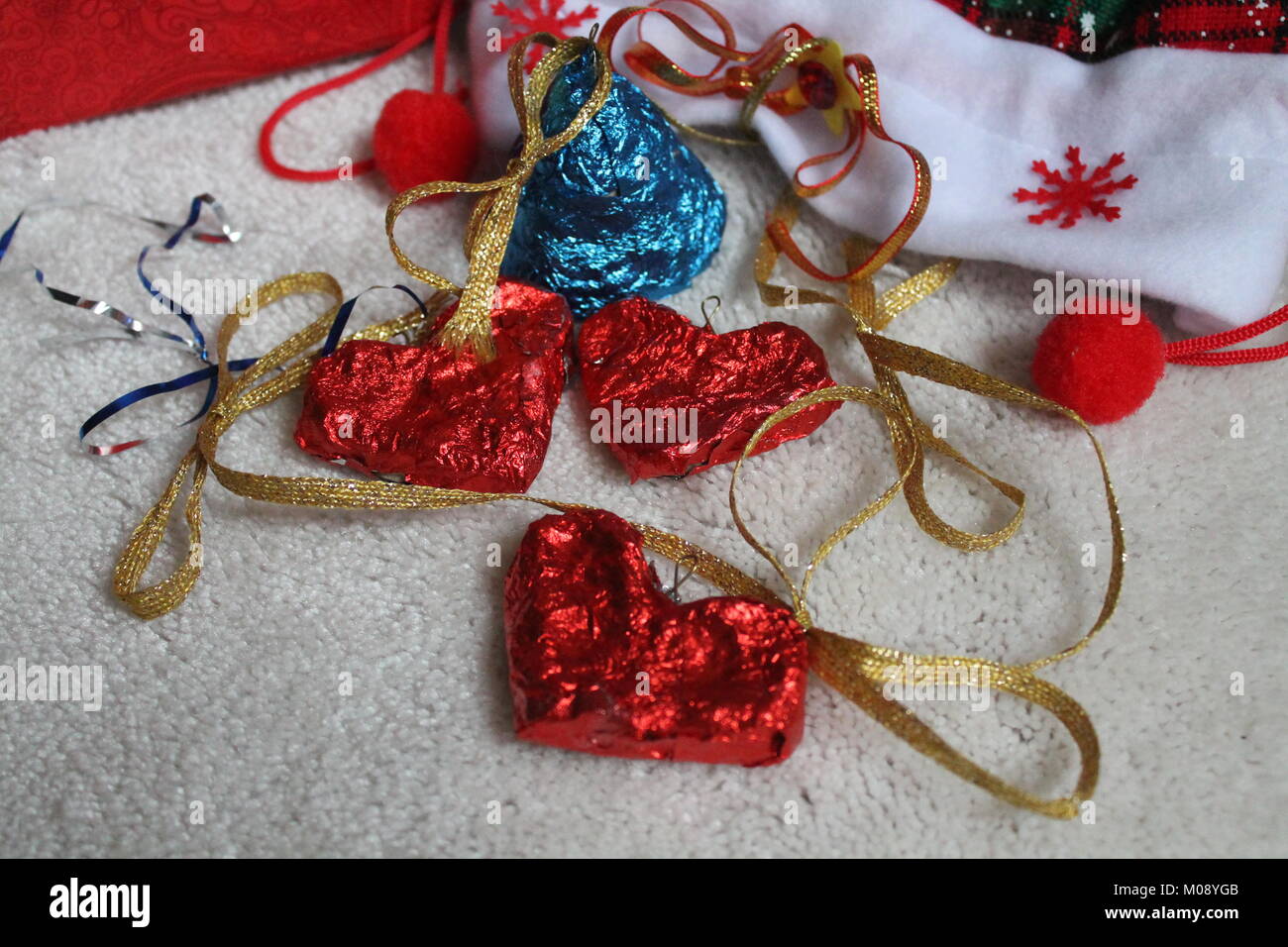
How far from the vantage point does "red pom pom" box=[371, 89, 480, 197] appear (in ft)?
2.89

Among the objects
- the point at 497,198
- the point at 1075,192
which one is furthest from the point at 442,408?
the point at 1075,192

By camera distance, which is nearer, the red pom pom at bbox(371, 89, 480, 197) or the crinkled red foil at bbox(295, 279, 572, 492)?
the crinkled red foil at bbox(295, 279, 572, 492)

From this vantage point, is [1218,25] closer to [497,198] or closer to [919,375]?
[919,375]

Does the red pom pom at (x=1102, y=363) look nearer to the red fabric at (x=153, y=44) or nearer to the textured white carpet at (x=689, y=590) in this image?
the textured white carpet at (x=689, y=590)

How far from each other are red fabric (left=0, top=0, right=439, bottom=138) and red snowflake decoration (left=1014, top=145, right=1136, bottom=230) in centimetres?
54

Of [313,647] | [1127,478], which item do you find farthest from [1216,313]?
[313,647]

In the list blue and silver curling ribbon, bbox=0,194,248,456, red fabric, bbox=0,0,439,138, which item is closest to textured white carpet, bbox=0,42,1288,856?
blue and silver curling ribbon, bbox=0,194,248,456

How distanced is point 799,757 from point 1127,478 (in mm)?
311

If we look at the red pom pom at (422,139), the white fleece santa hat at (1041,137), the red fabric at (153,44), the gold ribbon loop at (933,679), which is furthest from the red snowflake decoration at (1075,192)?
the red fabric at (153,44)

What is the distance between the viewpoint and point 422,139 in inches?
34.5

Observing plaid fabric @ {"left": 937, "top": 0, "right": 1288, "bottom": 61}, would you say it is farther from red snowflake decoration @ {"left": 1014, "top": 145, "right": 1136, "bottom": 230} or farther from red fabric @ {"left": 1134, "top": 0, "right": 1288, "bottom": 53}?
red snowflake decoration @ {"left": 1014, "top": 145, "right": 1136, "bottom": 230}

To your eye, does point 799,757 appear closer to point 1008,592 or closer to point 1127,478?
point 1008,592

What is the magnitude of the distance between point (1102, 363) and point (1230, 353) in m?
0.13

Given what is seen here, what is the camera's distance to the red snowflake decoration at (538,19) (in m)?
0.88
